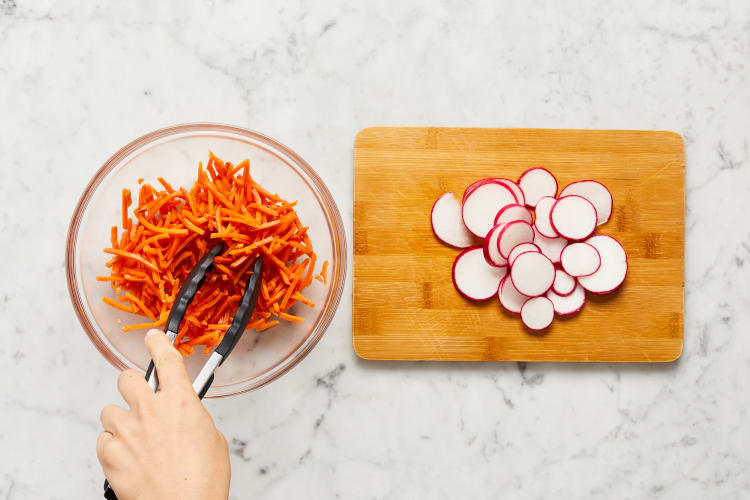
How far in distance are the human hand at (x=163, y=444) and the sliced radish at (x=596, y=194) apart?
1000 millimetres

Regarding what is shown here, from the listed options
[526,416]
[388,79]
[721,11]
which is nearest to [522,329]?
[526,416]

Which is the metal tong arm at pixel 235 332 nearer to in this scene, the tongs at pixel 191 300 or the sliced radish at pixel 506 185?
the tongs at pixel 191 300

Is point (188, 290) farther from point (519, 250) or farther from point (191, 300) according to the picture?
point (519, 250)

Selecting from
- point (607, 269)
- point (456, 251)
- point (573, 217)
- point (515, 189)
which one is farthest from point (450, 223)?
point (607, 269)

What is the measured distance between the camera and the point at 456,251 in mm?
1471

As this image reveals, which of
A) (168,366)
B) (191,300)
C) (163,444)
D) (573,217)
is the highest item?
(573,217)

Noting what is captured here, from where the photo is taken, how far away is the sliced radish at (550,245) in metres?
1.46

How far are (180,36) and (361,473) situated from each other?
1.22m

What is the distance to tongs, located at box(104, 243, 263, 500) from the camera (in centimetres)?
114

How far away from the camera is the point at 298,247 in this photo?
1265mm

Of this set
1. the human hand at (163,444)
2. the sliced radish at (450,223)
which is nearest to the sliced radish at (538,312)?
the sliced radish at (450,223)

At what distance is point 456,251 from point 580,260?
0.31m

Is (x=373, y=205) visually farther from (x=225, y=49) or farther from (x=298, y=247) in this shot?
(x=225, y=49)

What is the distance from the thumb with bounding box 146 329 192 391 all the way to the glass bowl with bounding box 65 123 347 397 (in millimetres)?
274
